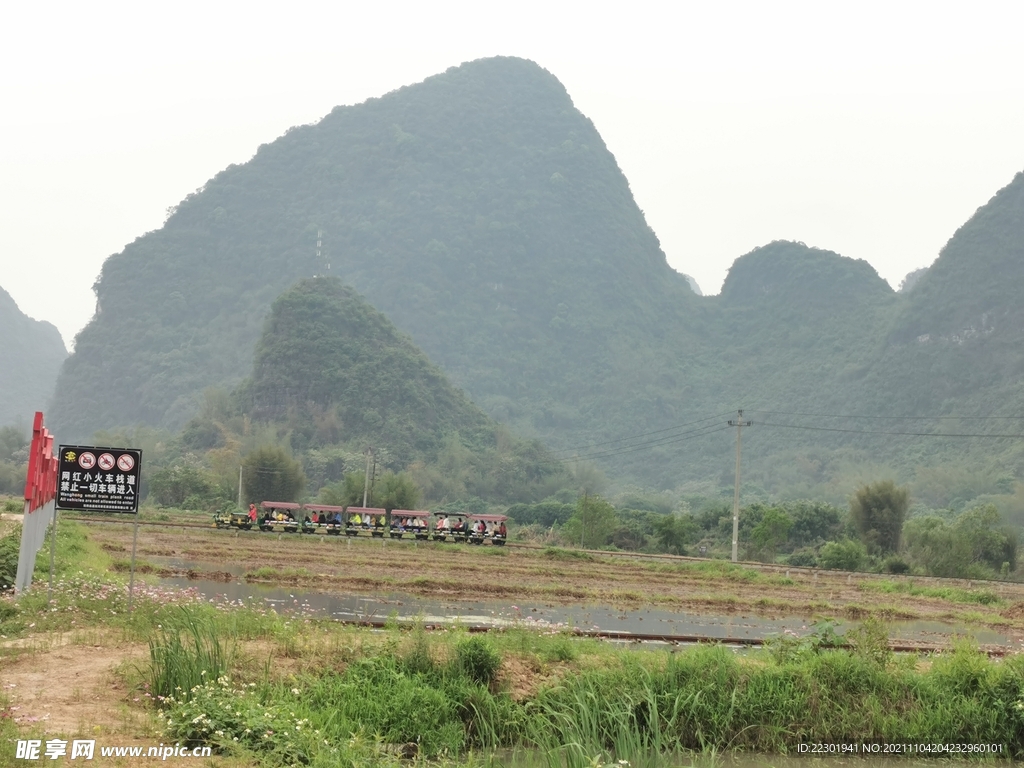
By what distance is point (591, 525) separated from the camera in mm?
57125

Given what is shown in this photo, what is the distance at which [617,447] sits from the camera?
166125 millimetres

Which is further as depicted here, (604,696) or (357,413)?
(357,413)

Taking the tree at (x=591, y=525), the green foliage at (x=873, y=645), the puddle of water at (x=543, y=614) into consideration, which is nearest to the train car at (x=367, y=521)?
the tree at (x=591, y=525)

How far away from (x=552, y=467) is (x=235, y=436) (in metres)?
35.7

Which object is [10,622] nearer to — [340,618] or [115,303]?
[340,618]

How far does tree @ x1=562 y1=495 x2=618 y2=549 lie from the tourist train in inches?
313

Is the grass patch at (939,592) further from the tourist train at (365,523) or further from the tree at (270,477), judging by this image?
the tree at (270,477)

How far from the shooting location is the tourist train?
1821 inches

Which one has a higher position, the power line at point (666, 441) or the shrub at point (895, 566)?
the power line at point (666, 441)

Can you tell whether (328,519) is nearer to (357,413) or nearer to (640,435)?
(357,413)

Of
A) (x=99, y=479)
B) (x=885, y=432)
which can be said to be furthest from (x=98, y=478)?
(x=885, y=432)

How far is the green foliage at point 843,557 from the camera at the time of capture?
4900 centimetres

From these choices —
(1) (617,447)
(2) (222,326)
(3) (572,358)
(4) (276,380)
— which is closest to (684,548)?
(4) (276,380)

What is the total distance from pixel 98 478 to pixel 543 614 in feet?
30.1
